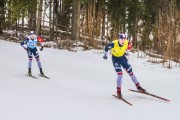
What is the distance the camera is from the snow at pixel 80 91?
7.98 m

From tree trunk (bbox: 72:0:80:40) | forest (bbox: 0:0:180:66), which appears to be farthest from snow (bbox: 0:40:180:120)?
tree trunk (bbox: 72:0:80:40)

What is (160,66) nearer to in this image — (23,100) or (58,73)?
(58,73)

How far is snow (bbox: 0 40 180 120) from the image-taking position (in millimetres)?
7984

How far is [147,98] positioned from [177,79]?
181 inches

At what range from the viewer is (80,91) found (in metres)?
10.7

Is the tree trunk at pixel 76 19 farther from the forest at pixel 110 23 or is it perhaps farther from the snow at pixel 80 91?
the snow at pixel 80 91

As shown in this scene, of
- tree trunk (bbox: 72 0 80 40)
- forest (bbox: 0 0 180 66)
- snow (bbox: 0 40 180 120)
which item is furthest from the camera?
tree trunk (bbox: 72 0 80 40)

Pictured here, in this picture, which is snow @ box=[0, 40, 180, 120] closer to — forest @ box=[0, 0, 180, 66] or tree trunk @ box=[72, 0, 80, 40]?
forest @ box=[0, 0, 180, 66]

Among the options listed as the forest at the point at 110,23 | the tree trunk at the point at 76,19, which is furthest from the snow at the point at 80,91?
the tree trunk at the point at 76,19

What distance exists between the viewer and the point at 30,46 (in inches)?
533

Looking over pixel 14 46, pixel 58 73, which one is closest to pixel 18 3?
pixel 14 46

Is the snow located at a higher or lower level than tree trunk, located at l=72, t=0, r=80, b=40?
lower

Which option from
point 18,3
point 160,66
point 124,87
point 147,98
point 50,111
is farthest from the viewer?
point 18,3

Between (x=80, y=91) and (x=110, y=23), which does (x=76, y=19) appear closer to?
(x=110, y=23)
